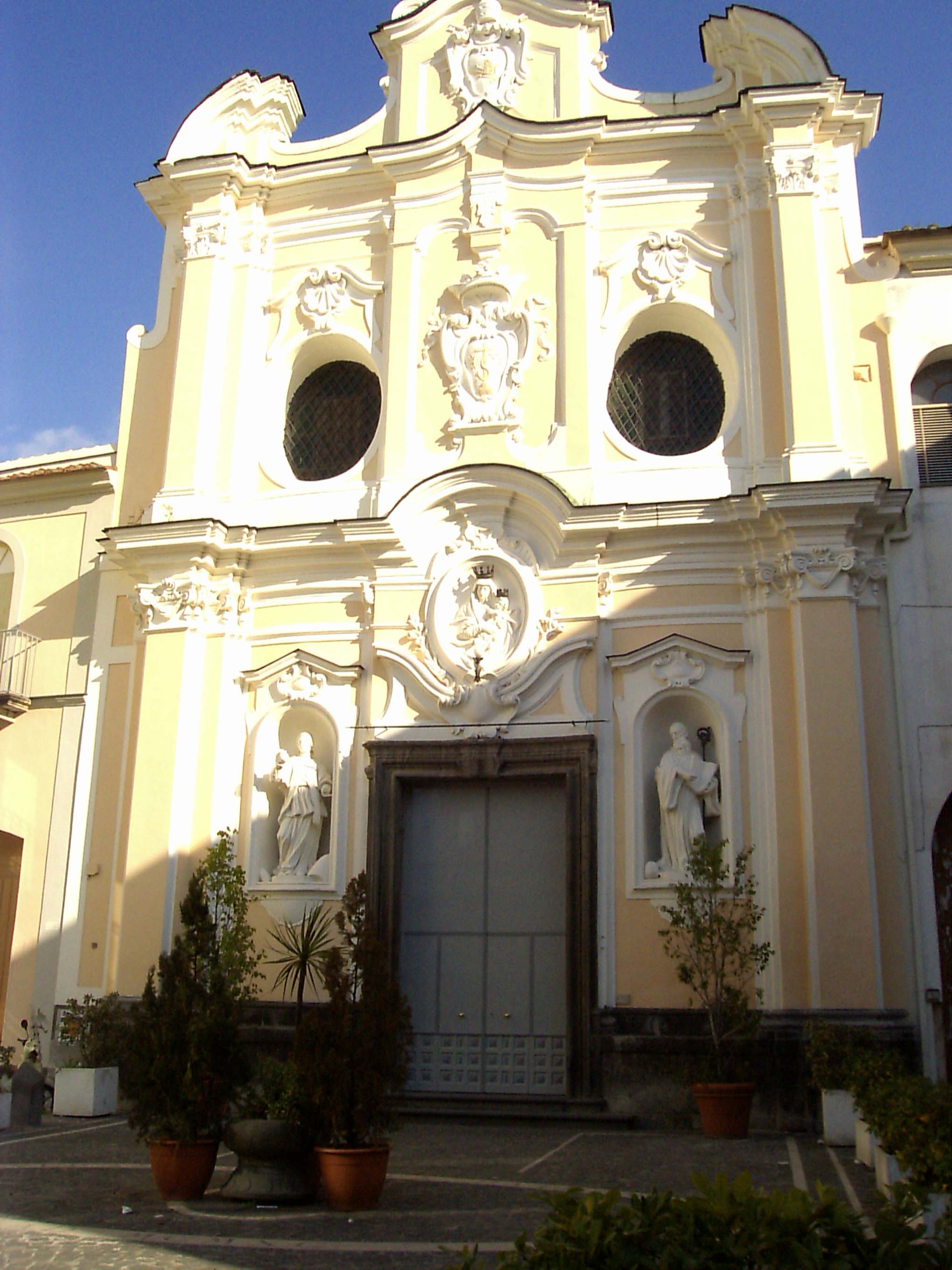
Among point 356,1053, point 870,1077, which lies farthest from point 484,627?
point 356,1053

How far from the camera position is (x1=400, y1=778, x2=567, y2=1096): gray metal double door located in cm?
1299

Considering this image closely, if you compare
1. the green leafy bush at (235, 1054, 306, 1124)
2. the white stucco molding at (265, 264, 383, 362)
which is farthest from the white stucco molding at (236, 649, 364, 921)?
the green leafy bush at (235, 1054, 306, 1124)

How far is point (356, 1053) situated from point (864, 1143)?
410cm

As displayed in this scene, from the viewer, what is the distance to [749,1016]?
37.9ft

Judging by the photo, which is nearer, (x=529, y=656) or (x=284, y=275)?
(x=529, y=656)

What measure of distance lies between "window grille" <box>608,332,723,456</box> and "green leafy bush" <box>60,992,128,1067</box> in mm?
8311

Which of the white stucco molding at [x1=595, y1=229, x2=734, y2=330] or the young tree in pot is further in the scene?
the white stucco molding at [x1=595, y1=229, x2=734, y2=330]

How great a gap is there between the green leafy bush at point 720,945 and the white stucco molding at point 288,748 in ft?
12.2

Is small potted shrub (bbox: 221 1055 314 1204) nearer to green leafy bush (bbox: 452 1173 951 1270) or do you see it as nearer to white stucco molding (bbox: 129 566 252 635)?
green leafy bush (bbox: 452 1173 951 1270)

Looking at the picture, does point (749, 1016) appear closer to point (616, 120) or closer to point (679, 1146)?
point (679, 1146)

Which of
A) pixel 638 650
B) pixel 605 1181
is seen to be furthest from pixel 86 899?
pixel 605 1181

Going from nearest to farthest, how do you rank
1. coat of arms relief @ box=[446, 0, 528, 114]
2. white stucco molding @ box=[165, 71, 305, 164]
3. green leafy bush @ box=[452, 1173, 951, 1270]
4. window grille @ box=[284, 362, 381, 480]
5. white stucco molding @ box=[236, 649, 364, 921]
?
green leafy bush @ box=[452, 1173, 951, 1270] < white stucco molding @ box=[236, 649, 364, 921] < window grille @ box=[284, 362, 381, 480] < coat of arms relief @ box=[446, 0, 528, 114] < white stucco molding @ box=[165, 71, 305, 164]

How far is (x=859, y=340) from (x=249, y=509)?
7.30 metres

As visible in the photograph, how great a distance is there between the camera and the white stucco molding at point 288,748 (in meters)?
13.7
